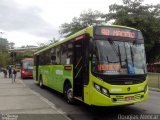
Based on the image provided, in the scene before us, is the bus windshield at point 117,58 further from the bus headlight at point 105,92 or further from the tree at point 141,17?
the tree at point 141,17

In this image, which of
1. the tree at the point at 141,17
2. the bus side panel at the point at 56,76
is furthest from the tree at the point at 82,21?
the bus side panel at the point at 56,76

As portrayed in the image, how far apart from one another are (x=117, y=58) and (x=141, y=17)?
1272 inches

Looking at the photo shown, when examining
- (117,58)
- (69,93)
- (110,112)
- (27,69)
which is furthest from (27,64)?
(117,58)

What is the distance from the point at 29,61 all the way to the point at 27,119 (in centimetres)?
2530

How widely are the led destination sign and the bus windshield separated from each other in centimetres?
32

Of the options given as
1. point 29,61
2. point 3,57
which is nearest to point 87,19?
point 29,61

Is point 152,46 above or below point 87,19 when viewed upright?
below

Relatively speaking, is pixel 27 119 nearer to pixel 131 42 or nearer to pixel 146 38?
pixel 131 42

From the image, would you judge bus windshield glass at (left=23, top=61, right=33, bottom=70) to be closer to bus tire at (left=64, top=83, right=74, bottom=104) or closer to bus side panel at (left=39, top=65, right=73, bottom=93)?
bus side panel at (left=39, top=65, right=73, bottom=93)

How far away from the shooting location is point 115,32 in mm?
9625

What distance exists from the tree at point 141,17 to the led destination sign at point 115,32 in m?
29.8

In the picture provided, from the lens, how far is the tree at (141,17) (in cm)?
3966

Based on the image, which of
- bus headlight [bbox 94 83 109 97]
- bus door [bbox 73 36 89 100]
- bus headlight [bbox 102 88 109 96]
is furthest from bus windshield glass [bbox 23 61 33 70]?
bus headlight [bbox 102 88 109 96]

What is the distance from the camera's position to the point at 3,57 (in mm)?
84688
